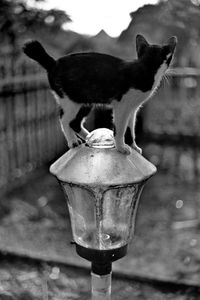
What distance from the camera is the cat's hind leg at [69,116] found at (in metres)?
1.40

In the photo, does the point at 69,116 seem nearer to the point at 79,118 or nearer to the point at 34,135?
the point at 79,118

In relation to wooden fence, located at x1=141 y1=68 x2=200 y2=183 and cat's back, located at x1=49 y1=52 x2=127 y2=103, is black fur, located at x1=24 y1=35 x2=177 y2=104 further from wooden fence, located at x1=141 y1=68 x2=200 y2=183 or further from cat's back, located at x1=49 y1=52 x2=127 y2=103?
wooden fence, located at x1=141 y1=68 x2=200 y2=183

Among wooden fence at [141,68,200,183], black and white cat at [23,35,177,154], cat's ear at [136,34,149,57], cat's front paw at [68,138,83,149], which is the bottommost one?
wooden fence at [141,68,200,183]

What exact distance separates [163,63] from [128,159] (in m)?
0.33

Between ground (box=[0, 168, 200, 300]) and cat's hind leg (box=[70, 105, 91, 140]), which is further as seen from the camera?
ground (box=[0, 168, 200, 300])

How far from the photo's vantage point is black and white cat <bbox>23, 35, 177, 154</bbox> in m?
1.30

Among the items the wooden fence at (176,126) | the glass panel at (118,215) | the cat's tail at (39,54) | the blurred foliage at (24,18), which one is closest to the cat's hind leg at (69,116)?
the cat's tail at (39,54)

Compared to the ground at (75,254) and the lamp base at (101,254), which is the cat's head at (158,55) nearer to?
the lamp base at (101,254)

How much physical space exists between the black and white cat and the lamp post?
0.24ft

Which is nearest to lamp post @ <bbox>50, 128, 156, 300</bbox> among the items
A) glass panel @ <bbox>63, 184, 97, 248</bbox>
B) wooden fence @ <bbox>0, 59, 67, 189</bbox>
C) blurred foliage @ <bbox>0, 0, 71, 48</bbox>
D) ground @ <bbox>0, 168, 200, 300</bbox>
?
glass panel @ <bbox>63, 184, 97, 248</bbox>

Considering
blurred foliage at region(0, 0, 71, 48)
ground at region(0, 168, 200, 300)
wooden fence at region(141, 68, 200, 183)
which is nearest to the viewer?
ground at region(0, 168, 200, 300)

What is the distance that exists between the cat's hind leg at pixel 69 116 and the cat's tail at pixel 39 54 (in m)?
0.13

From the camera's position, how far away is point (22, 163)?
6707 millimetres

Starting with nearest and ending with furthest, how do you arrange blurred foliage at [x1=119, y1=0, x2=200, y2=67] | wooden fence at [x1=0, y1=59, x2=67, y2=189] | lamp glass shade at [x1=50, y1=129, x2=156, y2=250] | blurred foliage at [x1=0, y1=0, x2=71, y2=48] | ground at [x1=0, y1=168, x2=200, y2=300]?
lamp glass shade at [x1=50, y1=129, x2=156, y2=250] < ground at [x1=0, y1=168, x2=200, y2=300] < blurred foliage at [x1=0, y1=0, x2=71, y2=48] < wooden fence at [x1=0, y1=59, x2=67, y2=189] < blurred foliage at [x1=119, y1=0, x2=200, y2=67]
